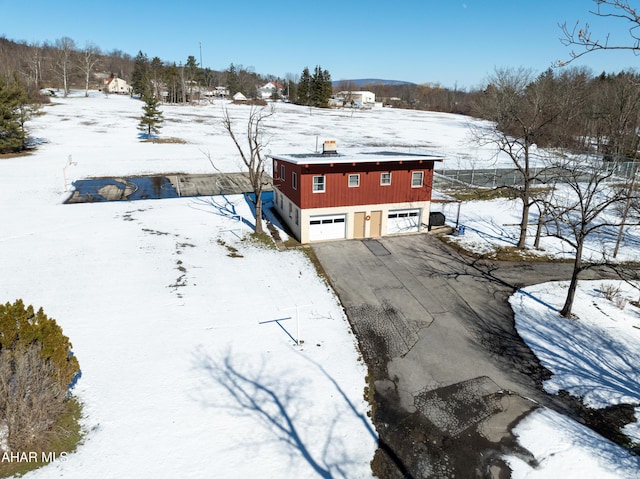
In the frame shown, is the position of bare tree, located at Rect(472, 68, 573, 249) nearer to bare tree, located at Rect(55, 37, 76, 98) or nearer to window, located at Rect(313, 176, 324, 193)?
window, located at Rect(313, 176, 324, 193)

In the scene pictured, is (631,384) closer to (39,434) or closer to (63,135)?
(39,434)

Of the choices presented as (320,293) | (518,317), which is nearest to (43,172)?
(320,293)

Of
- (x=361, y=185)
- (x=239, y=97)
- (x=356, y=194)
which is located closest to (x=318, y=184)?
(x=356, y=194)

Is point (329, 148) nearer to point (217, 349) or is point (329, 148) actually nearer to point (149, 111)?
point (217, 349)

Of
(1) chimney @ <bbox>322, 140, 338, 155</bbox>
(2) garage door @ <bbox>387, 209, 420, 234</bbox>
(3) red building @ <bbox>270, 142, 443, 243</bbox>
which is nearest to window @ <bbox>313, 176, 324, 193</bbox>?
(3) red building @ <bbox>270, 142, 443, 243</bbox>

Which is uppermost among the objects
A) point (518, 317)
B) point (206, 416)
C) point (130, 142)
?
point (130, 142)

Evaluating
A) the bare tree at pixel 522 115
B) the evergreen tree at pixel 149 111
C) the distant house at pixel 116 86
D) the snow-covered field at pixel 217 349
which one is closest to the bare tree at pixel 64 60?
the distant house at pixel 116 86
